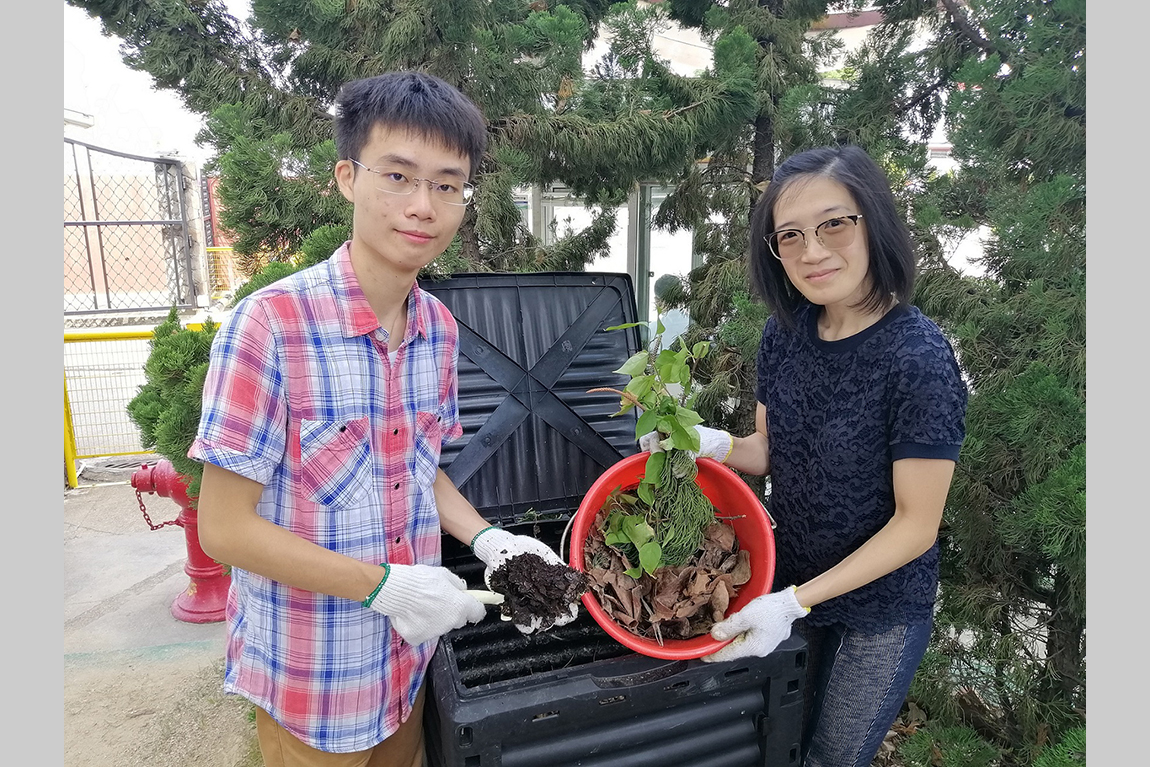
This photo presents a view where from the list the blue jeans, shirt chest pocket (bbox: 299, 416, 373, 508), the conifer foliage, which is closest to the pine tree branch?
the conifer foliage

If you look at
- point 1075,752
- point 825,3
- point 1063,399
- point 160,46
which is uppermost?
point 825,3

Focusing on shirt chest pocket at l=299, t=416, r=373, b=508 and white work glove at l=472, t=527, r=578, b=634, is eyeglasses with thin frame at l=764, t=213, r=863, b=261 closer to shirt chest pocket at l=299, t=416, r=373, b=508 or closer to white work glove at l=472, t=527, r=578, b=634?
white work glove at l=472, t=527, r=578, b=634

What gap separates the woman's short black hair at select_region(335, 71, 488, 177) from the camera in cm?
123

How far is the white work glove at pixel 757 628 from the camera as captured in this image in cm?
131

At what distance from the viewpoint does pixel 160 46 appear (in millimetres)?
2525

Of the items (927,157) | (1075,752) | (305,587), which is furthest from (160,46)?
(1075,752)

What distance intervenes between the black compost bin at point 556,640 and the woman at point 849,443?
15 cm

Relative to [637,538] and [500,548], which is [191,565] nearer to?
[500,548]

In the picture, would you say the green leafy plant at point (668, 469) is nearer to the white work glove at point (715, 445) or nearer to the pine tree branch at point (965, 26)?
the white work glove at point (715, 445)

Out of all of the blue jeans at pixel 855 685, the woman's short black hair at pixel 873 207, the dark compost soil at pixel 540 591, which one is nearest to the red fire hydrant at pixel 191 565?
the dark compost soil at pixel 540 591

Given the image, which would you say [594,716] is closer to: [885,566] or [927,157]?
[885,566]

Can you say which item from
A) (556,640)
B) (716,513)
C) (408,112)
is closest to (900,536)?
(716,513)

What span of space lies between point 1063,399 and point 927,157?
118 cm

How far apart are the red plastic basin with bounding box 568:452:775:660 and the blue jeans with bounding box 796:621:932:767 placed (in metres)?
0.25
